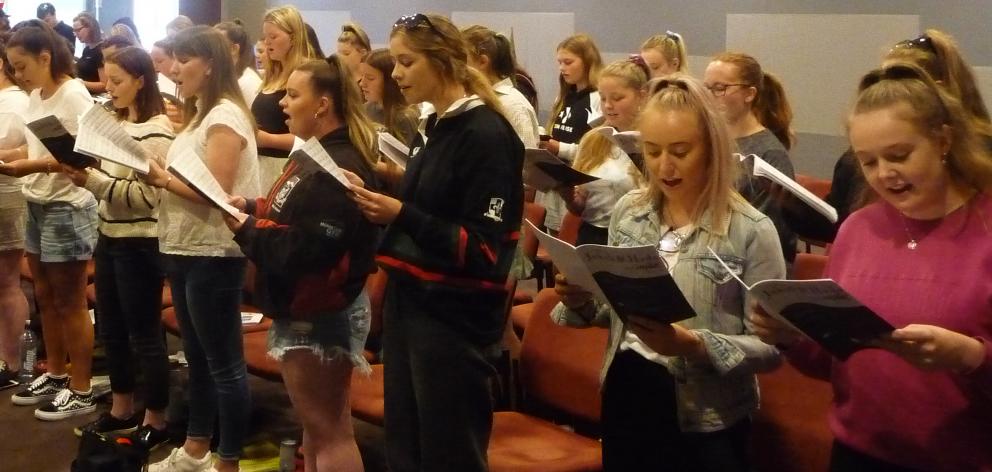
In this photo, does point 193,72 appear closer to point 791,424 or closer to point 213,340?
point 213,340

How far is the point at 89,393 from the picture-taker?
4457mm

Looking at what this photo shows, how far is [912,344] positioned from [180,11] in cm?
1151

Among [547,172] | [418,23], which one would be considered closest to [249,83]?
[547,172]

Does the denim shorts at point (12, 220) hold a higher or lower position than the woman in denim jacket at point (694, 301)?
lower

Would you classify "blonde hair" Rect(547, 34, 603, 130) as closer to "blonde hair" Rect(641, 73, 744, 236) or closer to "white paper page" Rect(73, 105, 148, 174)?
"white paper page" Rect(73, 105, 148, 174)

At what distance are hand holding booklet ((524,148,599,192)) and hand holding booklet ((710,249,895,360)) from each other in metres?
1.30

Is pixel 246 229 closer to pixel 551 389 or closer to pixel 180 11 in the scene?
pixel 551 389

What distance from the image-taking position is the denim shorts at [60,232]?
13.9 ft

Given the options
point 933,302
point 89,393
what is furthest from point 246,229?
point 89,393

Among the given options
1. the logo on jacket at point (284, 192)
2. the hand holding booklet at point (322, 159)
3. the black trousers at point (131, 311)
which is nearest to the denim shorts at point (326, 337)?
the logo on jacket at point (284, 192)

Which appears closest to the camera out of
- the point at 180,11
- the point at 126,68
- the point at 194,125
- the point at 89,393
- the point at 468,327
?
the point at 468,327

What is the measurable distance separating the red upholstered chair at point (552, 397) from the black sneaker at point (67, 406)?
7.09 ft

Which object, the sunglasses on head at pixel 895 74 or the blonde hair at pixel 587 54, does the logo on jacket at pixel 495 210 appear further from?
the blonde hair at pixel 587 54

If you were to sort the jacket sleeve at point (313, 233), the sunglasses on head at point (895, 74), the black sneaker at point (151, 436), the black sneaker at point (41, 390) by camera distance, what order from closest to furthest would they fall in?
the sunglasses on head at point (895, 74) < the jacket sleeve at point (313, 233) < the black sneaker at point (151, 436) < the black sneaker at point (41, 390)
